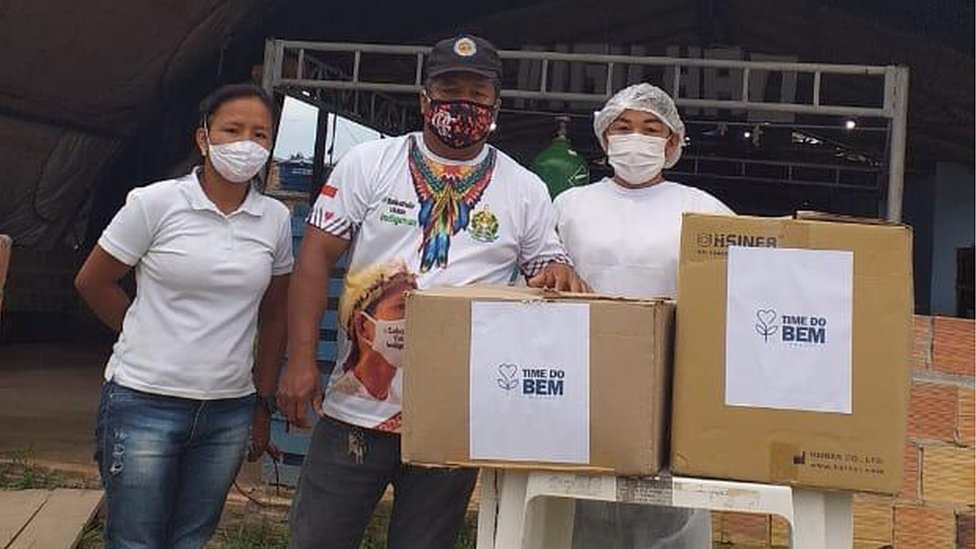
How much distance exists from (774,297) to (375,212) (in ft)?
2.47

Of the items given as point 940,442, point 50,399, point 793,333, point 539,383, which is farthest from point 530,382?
point 50,399

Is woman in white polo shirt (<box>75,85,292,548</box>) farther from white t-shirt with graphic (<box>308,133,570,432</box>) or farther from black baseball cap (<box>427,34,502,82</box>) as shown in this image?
black baseball cap (<box>427,34,502,82</box>)

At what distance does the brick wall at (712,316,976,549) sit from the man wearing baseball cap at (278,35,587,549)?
1.39 metres

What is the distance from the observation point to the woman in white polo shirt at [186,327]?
1.70 metres

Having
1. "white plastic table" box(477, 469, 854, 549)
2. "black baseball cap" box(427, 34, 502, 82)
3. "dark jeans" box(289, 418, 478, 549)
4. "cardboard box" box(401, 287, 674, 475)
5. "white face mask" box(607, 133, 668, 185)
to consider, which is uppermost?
"black baseball cap" box(427, 34, 502, 82)

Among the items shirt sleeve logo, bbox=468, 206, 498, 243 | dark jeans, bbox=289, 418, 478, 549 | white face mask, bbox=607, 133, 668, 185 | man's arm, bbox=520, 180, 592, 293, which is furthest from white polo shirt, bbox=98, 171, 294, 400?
white face mask, bbox=607, 133, 668, 185

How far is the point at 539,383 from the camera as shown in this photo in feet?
4.51

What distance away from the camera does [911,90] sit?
251 inches

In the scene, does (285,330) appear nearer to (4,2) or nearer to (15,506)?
(15,506)

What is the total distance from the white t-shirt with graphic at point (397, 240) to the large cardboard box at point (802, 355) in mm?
487

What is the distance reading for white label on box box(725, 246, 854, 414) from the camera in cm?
132

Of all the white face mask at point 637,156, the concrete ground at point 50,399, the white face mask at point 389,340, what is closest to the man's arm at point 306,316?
the white face mask at point 389,340

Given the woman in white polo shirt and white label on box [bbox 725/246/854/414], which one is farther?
the woman in white polo shirt

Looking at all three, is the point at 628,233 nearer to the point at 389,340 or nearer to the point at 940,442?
the point at 389,340
